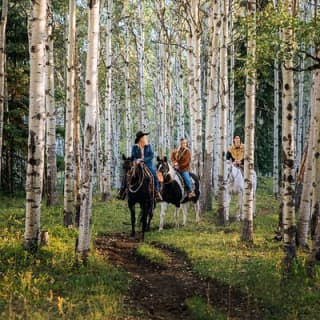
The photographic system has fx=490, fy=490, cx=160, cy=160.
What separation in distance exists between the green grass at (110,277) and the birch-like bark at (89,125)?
0.55 metres

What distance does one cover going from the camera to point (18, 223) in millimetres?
12977

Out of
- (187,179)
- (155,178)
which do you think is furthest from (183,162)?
(155,178)

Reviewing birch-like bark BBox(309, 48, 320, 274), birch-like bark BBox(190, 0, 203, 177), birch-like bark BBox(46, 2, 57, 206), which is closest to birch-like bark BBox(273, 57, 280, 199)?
birch-like bark BBox(190, 0, 203, 177)

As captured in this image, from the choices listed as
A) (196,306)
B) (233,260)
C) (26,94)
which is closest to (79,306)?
(196,306)

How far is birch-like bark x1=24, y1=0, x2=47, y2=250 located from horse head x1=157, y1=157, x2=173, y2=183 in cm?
605

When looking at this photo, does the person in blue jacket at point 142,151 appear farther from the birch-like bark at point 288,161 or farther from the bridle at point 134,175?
the birch-like bark at point 288,161

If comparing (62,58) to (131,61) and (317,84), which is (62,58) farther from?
(317,84)

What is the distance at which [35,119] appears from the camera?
9.37m

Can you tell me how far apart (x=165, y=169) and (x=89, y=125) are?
20.7ft

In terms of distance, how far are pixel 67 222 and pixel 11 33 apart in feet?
37.4

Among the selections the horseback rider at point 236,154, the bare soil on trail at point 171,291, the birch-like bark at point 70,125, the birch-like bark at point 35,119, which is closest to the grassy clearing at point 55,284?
the bare soil on trail at point 171,291

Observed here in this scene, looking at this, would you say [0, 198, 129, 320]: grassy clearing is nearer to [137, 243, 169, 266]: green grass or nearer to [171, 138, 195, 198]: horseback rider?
[137, 243, 169, 266]: green grass

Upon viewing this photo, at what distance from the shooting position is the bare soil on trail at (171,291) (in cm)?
755

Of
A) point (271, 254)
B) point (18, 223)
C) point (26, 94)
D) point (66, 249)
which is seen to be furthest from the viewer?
point (26, 94)
